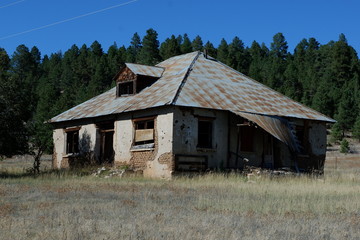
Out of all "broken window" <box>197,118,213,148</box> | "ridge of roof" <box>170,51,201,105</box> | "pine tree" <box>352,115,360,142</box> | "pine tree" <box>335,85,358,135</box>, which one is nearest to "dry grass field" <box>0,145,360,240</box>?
"ridge of roof" <box>170,51,201,105</box>

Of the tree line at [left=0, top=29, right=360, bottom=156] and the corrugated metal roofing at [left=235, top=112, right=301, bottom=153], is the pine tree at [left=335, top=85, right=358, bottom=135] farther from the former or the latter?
the corrugated metal roofing at [left=235, top=112, right=301, bottom=153]

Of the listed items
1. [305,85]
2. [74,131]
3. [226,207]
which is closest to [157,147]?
[74,131]

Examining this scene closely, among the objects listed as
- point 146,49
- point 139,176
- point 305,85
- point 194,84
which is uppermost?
point 146,49

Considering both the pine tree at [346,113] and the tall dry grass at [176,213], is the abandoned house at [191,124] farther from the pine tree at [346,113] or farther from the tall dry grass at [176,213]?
the pine tree at [346,113]

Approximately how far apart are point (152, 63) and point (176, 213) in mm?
97287

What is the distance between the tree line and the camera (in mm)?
20750

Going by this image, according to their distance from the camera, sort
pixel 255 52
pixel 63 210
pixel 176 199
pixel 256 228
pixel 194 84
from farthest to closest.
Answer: pixel 255 52
pixel 194 84
pixel 176 199
pixel 63 210
pixel 256 228

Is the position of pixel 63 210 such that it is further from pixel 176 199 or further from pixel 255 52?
pixel 255 52

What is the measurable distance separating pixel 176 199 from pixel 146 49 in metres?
105

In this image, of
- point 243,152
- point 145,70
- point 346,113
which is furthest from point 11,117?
point 346,113

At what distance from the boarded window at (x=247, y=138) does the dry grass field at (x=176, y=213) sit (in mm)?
7599

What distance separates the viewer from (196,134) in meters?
20.4

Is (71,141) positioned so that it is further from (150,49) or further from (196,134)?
(150,49)

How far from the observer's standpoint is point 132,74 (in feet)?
78.8
